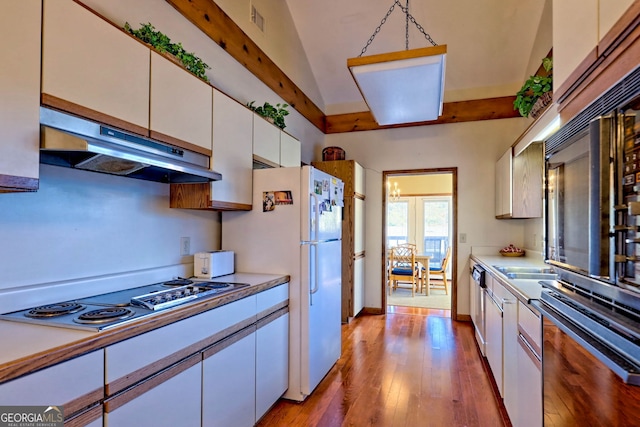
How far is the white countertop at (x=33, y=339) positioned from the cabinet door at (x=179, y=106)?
0.97 meters

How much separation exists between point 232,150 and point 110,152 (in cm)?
102

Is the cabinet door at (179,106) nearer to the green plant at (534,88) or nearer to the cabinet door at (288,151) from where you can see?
the cabinet door at (288,151)

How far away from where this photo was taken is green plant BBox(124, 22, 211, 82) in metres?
1.75

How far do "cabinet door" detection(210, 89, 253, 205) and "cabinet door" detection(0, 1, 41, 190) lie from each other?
1.00m

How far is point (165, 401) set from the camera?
136 centimetres

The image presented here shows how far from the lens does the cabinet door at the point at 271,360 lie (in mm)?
2053

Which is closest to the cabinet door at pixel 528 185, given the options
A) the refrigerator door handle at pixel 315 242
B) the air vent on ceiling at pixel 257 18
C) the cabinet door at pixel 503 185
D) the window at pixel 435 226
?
the cabinet door at pixel 503 185

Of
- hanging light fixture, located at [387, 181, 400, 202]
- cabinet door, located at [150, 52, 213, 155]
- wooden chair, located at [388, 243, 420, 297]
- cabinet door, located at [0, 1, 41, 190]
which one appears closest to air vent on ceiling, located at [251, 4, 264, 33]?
cabinet door, located at [150, 52, 213, 155]

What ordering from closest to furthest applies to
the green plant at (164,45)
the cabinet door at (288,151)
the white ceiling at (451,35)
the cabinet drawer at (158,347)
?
the cabinet drawer at (158,347) → the green plant at (164,45) → the cabinet door at (288,151) → the white ceiling at (451,35)

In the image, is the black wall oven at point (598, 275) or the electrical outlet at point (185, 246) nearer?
the black wall oven at point (598, 275)

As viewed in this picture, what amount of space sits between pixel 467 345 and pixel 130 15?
4039 millimetres

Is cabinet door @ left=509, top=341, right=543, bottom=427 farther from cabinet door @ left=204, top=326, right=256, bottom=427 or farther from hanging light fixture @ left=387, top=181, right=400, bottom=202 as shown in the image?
hanging light fixture @ left=387, top=181, right=400, bottom=202

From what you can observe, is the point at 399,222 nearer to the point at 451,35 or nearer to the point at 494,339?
the point at 451,35

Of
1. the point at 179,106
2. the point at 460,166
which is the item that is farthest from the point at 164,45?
the point at 460,166
